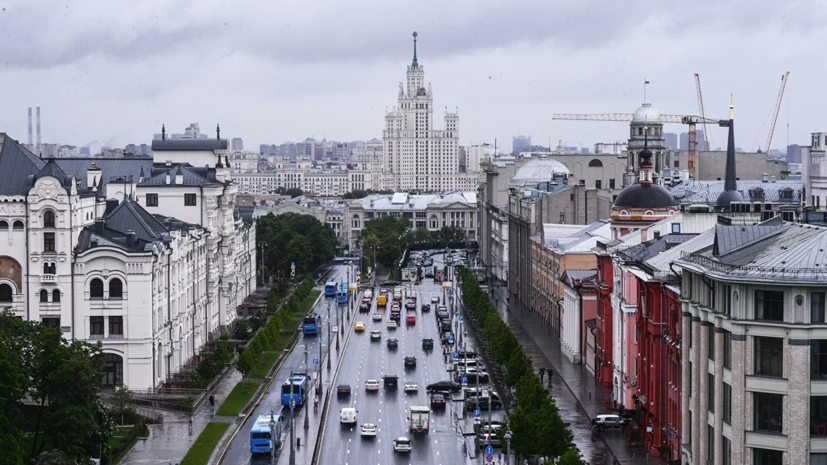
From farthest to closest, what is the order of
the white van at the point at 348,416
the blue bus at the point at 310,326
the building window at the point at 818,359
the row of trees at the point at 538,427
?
the blue bus at the point at 310,326, the white van at the point at 348,416, the row of trees at the point at 538,427, the building window at the point at 818,359

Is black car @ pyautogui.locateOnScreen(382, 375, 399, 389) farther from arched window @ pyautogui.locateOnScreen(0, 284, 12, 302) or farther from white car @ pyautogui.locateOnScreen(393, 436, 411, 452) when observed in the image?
arched window @ pyautogui.locateOnScreen(0, 284, 12, 302)

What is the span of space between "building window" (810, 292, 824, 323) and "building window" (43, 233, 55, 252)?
201ft

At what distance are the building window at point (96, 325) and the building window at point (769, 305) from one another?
57932 millimetres

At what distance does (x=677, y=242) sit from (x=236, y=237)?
73757mm

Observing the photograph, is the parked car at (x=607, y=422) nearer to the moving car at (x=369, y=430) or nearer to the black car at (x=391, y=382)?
the moving car at (x=369, y=430)

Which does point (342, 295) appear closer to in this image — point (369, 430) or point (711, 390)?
point (369, 430)

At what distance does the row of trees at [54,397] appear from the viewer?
67562mm

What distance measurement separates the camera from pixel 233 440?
83.0 m

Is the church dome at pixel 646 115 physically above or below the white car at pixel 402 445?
above

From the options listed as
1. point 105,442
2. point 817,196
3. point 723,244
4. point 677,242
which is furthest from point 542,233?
point 723,244

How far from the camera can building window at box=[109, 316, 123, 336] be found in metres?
97.1

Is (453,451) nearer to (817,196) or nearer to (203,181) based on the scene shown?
(817,196)

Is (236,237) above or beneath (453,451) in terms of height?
above

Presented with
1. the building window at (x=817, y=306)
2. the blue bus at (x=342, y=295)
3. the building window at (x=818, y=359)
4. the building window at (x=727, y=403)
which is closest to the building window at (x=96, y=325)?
the building window at (x=727, y=403)
